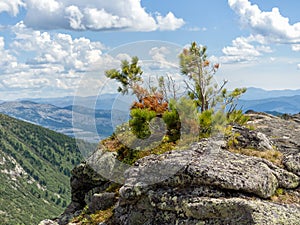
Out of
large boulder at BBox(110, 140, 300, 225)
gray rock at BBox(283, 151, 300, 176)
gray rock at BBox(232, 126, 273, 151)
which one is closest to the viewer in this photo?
large boulder at BBox(110, 140, 300, 225)

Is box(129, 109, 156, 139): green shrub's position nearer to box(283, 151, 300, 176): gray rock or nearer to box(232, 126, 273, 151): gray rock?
box(232, 126, 273, 151): gray rock

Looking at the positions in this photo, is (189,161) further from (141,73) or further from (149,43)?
(141,73)

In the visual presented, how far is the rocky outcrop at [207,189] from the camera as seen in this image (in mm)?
10375

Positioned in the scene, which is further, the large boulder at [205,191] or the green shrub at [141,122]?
the green shrub at [141,122]

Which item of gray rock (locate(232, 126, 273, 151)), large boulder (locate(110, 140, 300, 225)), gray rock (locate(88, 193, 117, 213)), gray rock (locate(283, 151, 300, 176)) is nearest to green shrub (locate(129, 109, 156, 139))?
gray rock (locate(88, 193, 117, 213))

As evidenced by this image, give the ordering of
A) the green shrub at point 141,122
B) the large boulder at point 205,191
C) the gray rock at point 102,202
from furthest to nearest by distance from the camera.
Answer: the green shrub at point 141,122 → the gray rock at point 102,202 → the large boulder at point 205,191

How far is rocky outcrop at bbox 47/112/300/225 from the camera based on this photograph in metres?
10.4

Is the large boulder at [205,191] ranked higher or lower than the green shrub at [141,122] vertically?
lower

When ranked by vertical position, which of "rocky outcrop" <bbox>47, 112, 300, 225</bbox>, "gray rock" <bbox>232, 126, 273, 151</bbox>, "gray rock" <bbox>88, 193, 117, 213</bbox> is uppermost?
"gray rock" <bbox>232, 126, 273, 151</bbox>

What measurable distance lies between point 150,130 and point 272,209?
791 centimetres

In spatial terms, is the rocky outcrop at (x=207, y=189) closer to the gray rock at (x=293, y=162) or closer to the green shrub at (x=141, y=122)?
the gray rock at (x=293, y=162)

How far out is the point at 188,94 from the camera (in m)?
20.4

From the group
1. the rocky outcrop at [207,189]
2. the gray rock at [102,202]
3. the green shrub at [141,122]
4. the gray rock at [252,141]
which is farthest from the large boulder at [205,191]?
the green shrub at [141,122]

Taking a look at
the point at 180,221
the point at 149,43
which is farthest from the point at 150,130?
the point at 180,221
